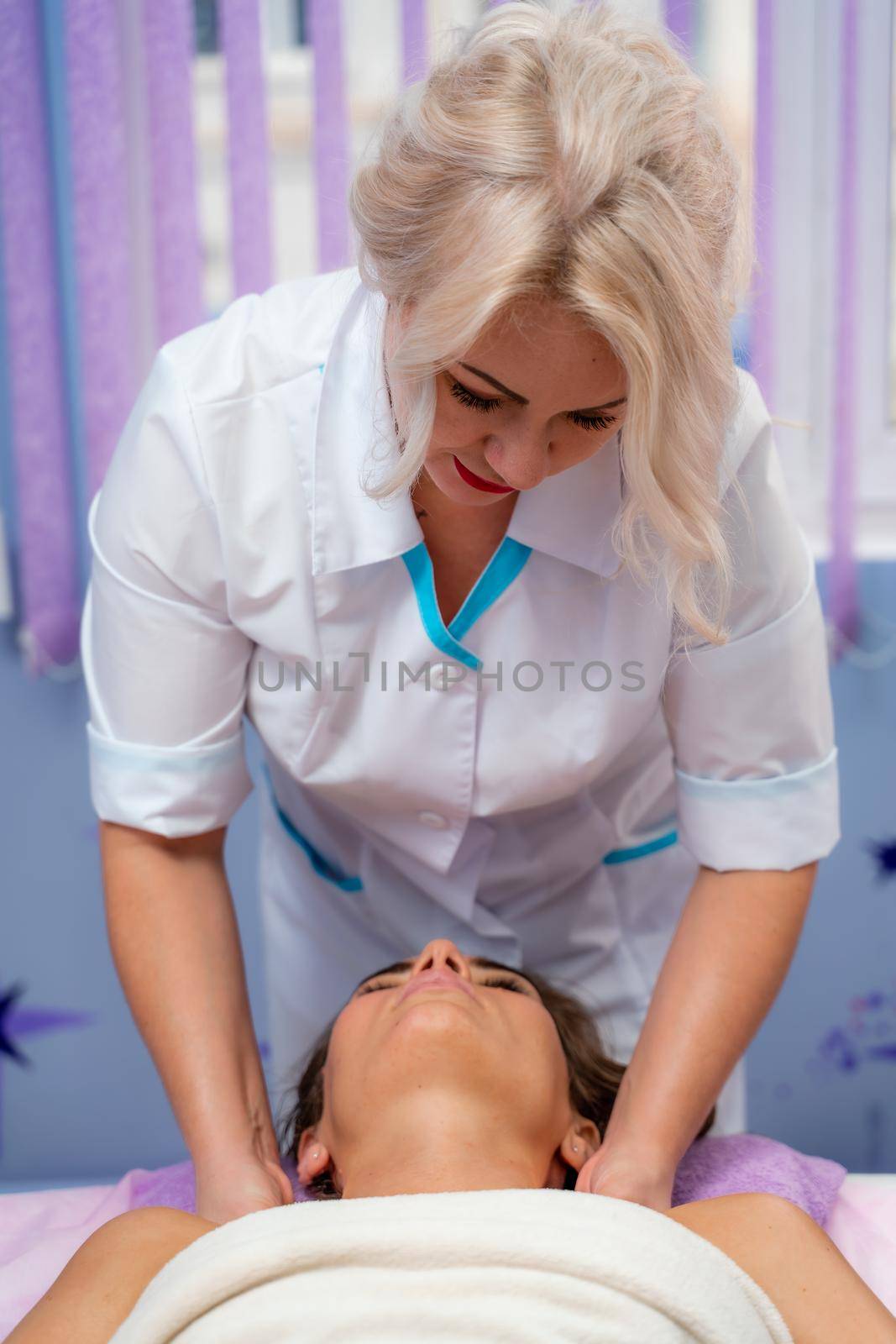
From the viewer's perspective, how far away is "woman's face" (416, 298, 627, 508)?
0.95 metres

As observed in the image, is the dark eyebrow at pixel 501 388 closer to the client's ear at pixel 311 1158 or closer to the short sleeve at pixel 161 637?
the short sleeve at pixel 161 637

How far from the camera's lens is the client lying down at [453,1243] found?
3.17ft

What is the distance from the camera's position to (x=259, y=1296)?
982 mm

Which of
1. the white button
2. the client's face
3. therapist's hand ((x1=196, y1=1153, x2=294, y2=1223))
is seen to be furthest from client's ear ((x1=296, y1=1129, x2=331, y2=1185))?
the white button

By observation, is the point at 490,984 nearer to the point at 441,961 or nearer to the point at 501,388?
the point at 441,961

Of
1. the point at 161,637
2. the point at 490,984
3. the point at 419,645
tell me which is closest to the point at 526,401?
the point at 419,645

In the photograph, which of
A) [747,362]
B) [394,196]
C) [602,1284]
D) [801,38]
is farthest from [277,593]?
[801,38]

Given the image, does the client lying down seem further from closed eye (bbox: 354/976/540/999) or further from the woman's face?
the woman's face

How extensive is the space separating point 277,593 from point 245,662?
0.31 feet

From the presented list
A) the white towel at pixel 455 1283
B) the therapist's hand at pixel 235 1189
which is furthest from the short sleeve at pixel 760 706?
the therapist's hand at pixel 235 1189

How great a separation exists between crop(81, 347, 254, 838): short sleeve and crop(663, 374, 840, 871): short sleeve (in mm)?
455

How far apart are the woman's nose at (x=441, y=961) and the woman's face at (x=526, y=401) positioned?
1.81ft

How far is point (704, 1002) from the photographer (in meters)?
1.26

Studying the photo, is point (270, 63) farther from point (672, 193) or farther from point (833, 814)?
point (833, 814)
